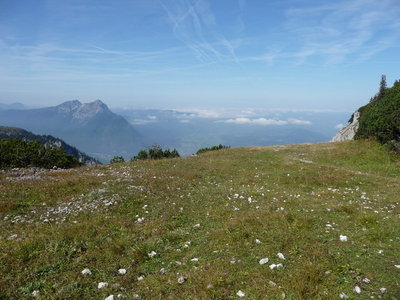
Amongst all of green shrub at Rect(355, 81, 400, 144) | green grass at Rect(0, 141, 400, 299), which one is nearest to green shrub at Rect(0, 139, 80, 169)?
green grass at Rect(0, 141, 400, 299)

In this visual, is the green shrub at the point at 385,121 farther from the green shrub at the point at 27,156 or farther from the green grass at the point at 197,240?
the green shrub at the point at 27,156

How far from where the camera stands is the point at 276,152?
44750 millimetres

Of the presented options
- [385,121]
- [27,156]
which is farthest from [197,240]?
[385,121]

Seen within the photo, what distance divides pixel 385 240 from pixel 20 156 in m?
40.1

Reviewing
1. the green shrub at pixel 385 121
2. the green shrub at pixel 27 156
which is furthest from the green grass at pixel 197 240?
the green shrub at pixel 385 121

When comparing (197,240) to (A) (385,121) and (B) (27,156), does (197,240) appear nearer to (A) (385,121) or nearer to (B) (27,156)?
(B) (27,156)

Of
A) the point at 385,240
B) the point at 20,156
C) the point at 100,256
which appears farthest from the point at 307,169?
the point at 20,156

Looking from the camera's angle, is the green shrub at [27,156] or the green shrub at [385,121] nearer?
the green shrub at [27,156]

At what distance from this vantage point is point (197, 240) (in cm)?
1116

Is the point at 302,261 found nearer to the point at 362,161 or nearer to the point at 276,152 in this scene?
the point at 362,161

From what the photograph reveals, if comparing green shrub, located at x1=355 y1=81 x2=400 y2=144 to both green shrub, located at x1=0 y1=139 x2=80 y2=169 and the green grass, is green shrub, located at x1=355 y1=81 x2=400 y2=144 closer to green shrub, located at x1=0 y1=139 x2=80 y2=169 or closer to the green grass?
the green grass

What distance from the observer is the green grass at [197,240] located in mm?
7738

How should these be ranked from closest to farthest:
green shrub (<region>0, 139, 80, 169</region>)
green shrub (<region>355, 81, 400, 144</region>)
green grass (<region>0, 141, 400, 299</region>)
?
green grass (<region>0, 141, 400, 299</region>)
green shrub (<region>0, 139, 80, 169</region>)
green shrub (<region>355, 81, 400, 144</region>)

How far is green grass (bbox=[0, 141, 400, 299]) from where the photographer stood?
7738 mm
